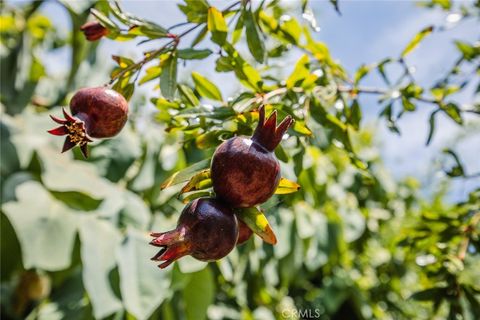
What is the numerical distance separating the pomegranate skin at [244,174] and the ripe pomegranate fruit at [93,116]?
11cm

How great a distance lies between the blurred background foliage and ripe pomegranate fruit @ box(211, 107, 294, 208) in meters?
0.06

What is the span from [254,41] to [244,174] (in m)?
0.26

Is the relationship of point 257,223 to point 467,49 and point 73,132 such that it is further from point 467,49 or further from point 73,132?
point 467,49

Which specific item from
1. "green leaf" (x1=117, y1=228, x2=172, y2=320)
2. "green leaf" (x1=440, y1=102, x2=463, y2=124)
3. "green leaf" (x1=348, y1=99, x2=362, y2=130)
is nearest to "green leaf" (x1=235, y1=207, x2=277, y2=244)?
"green leaf" (x1=348, y1=99, x2=362, y2=130)

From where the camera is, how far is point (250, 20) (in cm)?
59

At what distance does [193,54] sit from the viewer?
0.58m

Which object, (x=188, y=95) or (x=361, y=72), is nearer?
(x=188, y=95)

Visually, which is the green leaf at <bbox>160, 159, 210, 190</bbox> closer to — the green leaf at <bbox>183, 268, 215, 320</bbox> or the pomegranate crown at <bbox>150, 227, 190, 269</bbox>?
the pomegranate crown at <bbox>150, 227, 190, 269</bbox>

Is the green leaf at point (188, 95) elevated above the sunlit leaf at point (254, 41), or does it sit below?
below

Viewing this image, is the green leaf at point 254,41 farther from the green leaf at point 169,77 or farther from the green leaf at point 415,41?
the green leaf at point 415,41

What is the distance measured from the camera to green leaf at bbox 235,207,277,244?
0.38 m

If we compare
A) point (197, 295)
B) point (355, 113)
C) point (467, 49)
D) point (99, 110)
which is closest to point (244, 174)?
point (99, 110)

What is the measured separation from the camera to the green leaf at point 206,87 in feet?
2.07

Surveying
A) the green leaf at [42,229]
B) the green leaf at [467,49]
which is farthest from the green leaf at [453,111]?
the green leaf at [42,229]
